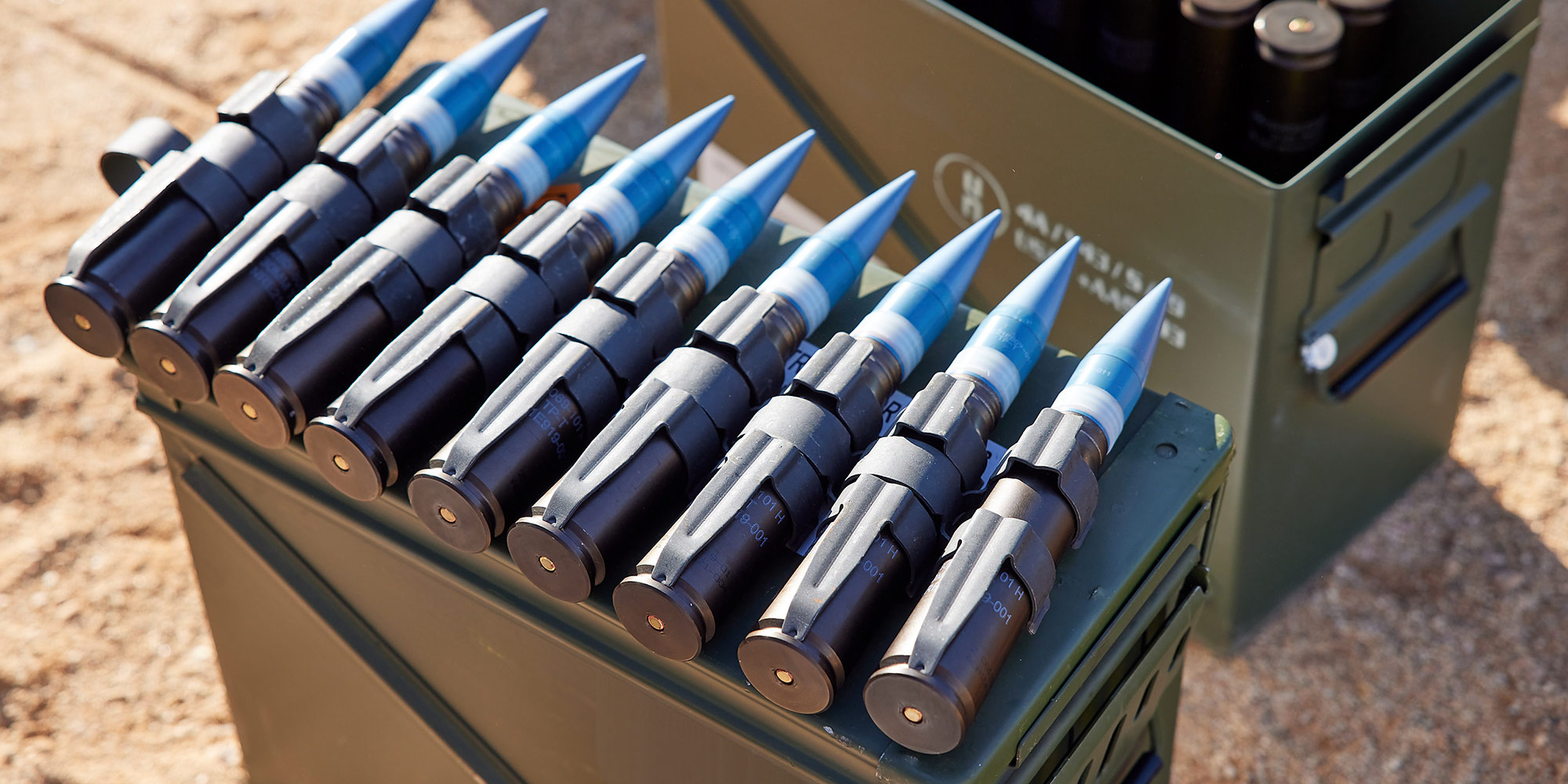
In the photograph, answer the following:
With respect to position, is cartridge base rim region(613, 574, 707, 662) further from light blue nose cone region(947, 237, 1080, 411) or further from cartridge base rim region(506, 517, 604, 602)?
light blue nose cone region(947, 237, 1080, 411)

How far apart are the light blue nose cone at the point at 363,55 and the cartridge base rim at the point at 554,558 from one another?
63cm

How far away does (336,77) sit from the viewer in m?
1.48

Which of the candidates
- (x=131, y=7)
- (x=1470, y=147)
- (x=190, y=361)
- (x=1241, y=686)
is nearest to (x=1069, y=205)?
(x=1470, y=147)

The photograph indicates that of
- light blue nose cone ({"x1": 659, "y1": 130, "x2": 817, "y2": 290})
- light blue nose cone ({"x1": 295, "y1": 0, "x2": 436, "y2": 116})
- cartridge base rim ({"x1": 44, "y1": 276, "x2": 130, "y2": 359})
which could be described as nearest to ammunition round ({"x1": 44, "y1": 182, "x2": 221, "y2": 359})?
cartridge base rim ({"x1": 44, "y1": 276, "x2": 130, "y2": 359})

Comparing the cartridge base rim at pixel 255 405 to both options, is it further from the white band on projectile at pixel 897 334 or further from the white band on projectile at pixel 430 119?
the white band on projectile at pixel 897 334

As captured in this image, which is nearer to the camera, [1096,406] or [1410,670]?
[1096,406]

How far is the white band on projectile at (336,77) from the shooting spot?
1.47 m

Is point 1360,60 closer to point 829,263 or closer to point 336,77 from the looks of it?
point 829,263

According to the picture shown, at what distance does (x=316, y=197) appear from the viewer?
1.33m

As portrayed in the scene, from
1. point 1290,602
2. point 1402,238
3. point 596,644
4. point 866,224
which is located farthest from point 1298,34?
point 596,644

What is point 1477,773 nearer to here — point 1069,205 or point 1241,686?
point 1241,686

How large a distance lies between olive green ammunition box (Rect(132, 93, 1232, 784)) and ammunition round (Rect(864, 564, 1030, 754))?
0.11 ft

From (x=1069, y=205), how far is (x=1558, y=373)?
45.6 inches

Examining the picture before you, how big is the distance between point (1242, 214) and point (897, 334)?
0.59 metres
